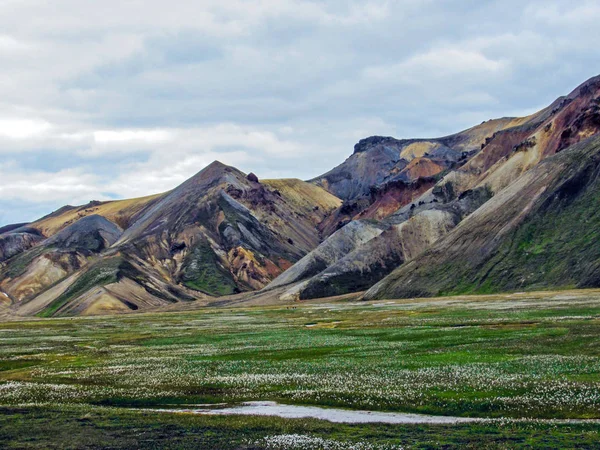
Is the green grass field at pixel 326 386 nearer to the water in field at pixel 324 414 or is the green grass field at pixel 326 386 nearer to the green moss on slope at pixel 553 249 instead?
the water in field at pixel 324 414

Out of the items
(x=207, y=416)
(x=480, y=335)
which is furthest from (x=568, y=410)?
(x=480, y=335)

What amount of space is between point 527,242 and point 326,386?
131637 mm

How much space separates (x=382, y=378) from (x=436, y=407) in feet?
27.8

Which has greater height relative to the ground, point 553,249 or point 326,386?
point 553,249

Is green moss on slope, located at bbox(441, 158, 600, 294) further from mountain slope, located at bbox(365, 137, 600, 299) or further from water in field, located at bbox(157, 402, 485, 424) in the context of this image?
water in field, located at bbox(157, 402, 485, 424)

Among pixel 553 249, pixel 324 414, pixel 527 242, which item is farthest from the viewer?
pixel 527 242

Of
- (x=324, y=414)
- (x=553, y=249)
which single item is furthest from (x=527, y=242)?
(x=324, y=414)

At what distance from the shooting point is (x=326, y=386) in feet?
134

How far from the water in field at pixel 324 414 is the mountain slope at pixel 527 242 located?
112m

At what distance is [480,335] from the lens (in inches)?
2447

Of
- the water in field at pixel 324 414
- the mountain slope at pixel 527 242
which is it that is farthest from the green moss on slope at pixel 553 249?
the water in field at pixel 324 414

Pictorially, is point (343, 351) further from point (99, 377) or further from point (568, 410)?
point (568, 410)

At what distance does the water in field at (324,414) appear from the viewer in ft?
105

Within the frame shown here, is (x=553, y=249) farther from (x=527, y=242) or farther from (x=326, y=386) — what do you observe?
(x=326, y=386)
